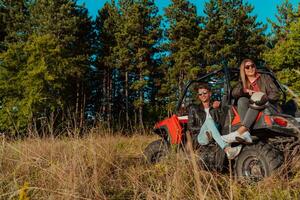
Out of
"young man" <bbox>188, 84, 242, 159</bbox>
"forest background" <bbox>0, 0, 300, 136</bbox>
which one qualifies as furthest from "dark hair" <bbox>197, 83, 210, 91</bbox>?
"forest background" <bbox>0, 0, 300, 136</bbox>

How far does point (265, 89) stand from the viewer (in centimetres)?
541

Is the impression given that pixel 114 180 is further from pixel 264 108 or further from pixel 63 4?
pixel 63 4

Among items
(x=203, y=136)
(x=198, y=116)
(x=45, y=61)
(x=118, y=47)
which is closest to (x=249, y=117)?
(x=203, y=136)

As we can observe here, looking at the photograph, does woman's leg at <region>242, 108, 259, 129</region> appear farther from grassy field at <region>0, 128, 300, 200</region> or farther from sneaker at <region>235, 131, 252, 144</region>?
grassy field at <region>0, 128, 300, 200</region>

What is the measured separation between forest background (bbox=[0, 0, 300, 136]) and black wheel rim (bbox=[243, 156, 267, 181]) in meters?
26.6

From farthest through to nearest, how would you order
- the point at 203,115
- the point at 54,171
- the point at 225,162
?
the point at 203,115 → the point at 225,162 → the point at 54,171

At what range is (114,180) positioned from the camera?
4246 mm

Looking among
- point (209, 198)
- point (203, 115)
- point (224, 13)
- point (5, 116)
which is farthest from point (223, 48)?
point (209, 198)

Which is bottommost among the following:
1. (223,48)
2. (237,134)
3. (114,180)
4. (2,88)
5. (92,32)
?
(114,180)

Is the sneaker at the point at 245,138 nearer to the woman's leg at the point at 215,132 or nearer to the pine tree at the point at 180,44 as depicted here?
the woman's leg at the point at 215,132

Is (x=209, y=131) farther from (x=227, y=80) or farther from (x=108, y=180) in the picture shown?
(x=108, y=180)

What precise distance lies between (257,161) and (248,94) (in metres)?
0.88

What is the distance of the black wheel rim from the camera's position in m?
4.79

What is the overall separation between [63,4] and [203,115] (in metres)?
31.7
